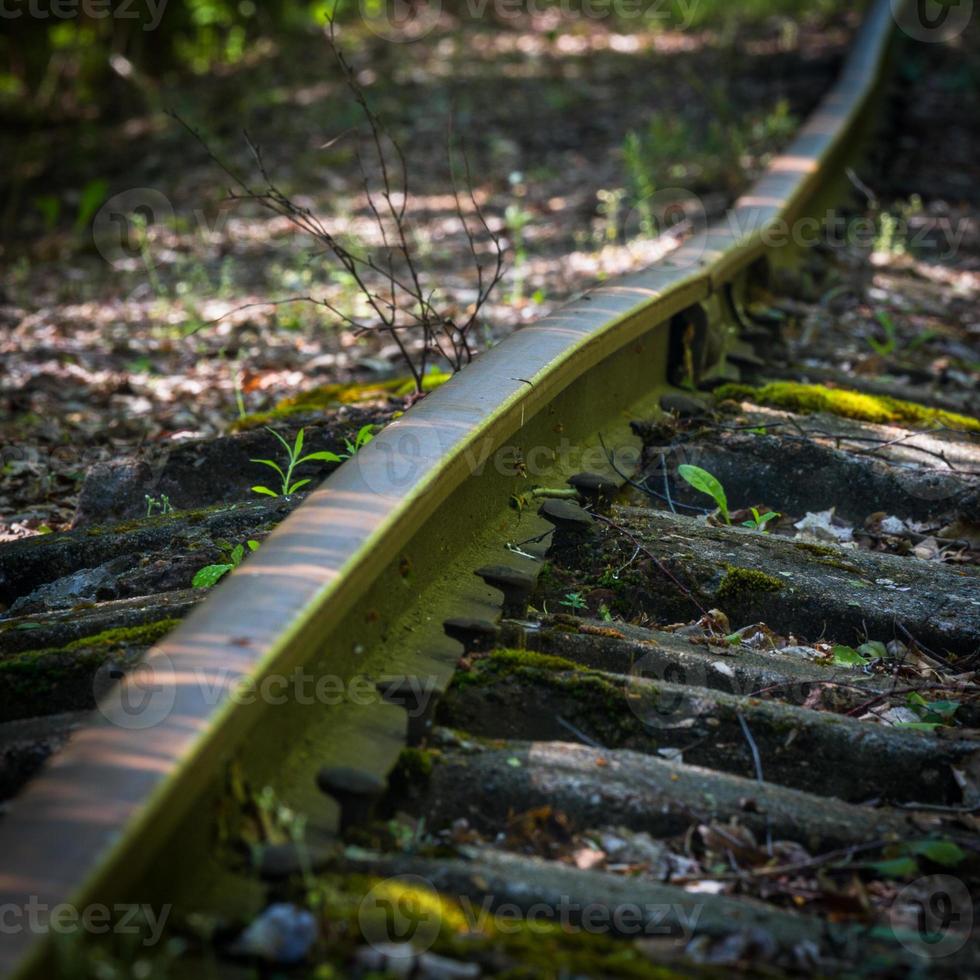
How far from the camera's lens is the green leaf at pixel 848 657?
2990 mm

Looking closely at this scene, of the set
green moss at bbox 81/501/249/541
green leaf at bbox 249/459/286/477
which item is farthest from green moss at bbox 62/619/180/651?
green leaf at bbox 249/459/286/477

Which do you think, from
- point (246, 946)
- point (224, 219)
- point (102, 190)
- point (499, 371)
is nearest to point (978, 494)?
point (499, 371)

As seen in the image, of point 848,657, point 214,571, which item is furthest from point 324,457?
point 848,657

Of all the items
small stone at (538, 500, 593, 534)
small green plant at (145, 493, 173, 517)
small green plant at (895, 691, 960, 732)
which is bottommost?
small green plant at (895, 691, 960, 732)

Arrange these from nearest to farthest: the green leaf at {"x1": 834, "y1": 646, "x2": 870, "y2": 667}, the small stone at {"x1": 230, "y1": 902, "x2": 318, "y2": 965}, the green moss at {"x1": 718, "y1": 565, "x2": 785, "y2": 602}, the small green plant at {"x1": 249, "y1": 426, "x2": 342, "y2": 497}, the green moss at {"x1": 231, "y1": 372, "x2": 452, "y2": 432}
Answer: the small stone at {"x1": 230, "y1": 902, "x2": 318, "y2": 965} < the green leaf at {"x1": 834, "y1": 646, "x2": 870, "y2": 667} < the green moss at {"x1": 718, "y1": 565, "x2": 785, "y2": 602} < the small green plant at {"x1": 249, "y1": 426, "x2": 342, "y2": 497} < the green moss at {"x1": 231, "y1": 372, "x2": 452, "y2": 432}

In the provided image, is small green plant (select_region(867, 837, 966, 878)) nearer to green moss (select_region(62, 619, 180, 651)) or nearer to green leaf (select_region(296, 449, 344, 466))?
green moss (select_region(62, 619, 180, 651))

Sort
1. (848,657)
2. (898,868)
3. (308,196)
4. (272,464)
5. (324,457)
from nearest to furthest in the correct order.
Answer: (898,868) < (848,657) < (272,464) < (324,457) < (308,196)

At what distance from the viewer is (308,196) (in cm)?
906

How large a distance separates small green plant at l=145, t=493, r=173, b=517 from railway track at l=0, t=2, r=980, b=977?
40.3 inches

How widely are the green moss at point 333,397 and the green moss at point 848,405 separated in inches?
44.9

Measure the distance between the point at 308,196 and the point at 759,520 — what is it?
20.1 ft

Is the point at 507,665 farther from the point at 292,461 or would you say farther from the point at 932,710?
the point at 292,461

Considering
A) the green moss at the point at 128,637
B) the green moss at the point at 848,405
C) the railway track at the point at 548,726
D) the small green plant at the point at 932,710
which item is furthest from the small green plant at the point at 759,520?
the green moss at the point at 128,637

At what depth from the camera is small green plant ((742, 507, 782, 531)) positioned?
12.1 feet
